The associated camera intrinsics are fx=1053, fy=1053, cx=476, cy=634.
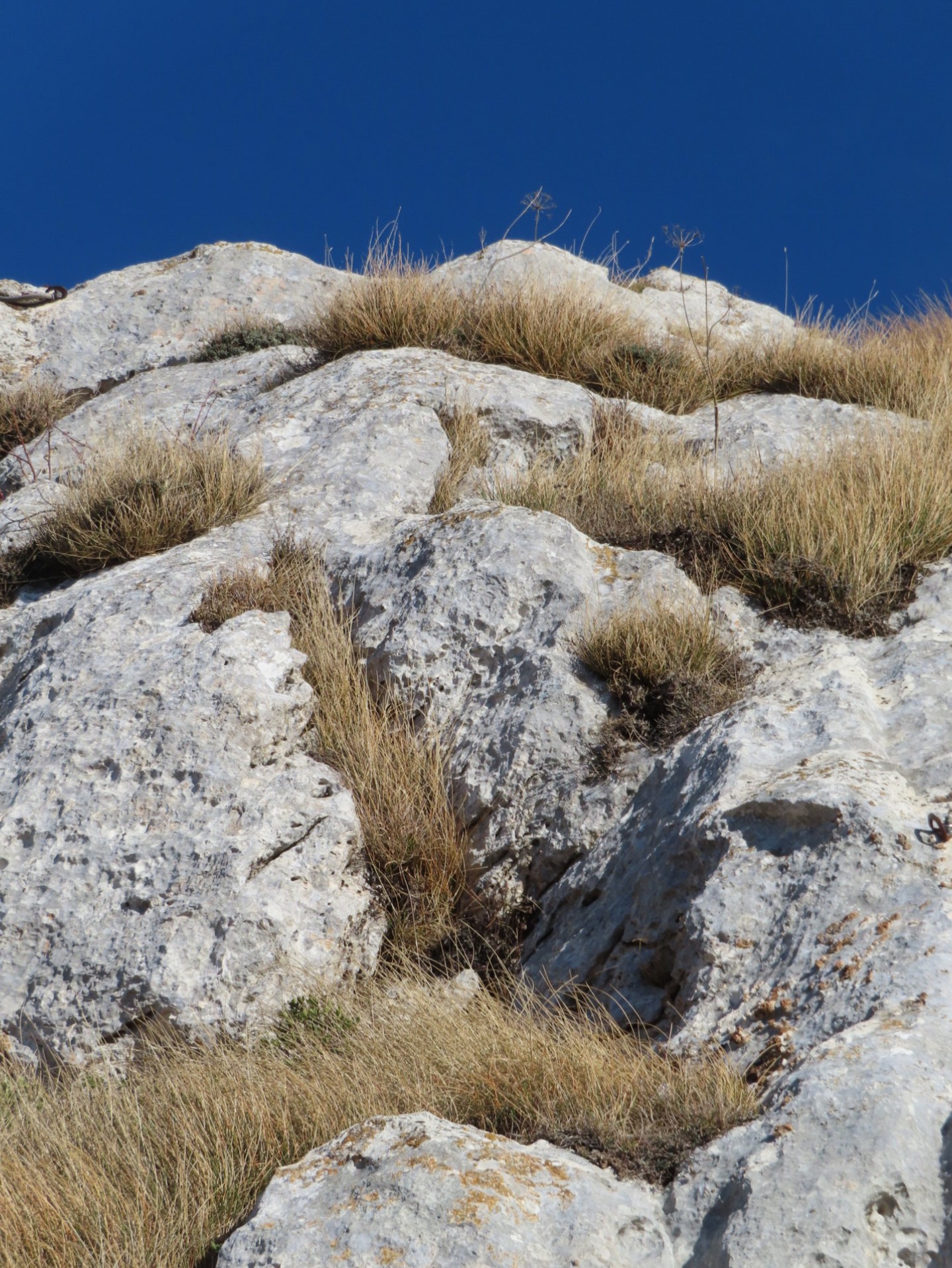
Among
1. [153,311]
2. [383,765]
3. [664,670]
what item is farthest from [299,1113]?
[153,311]

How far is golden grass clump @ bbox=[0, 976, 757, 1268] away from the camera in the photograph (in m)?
2.58

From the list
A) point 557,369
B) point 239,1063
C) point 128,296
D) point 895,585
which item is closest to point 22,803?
point 239,1063

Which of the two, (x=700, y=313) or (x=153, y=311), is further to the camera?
(x=700, y=313)

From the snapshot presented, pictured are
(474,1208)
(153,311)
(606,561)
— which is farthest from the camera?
(153,311)

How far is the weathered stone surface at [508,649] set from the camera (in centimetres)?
441

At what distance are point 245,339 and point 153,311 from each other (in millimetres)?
1416

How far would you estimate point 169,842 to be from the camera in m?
4.33

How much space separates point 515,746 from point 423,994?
1243mm

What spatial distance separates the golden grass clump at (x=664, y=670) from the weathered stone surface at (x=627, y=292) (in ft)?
13.1

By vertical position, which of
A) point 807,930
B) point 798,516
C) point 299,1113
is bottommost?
point 807,930

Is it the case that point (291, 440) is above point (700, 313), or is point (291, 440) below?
below

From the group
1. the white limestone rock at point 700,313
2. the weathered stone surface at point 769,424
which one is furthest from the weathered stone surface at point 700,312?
the weathered stone surface at point 769,424

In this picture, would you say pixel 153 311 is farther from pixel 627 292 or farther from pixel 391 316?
pixel 627 292

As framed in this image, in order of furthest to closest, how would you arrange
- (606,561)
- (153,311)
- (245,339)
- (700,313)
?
(700,313) < (153,311) < (245,339) < (606,561)
